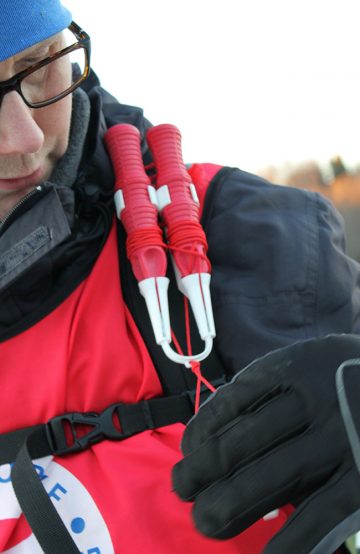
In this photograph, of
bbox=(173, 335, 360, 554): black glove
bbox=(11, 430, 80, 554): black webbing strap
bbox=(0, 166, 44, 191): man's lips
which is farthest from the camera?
bbox=(0, 166, 44, 191): man's lips

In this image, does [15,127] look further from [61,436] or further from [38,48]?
[61,436]

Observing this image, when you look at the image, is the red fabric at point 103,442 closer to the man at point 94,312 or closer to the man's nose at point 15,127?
the man at point 94,312

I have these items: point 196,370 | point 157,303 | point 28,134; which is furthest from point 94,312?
point 28,134

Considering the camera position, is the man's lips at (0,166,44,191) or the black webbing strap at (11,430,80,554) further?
the man's lips at (0,166,44,191)

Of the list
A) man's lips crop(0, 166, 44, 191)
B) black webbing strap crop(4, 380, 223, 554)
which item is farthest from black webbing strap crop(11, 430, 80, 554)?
man's lips crop(0, 166, 44, 191)

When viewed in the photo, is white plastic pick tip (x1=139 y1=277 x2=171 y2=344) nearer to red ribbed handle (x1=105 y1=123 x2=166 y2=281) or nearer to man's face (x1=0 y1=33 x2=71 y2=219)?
red ribbed handle (x1=105 y1=123 x2=166 y2=281)

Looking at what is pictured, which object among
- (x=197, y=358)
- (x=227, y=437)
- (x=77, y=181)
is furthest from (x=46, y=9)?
(x=227, y=437)

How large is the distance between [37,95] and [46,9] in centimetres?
17

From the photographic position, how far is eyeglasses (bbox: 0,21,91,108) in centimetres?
127

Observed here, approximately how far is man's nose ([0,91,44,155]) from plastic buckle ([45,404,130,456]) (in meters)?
0.51

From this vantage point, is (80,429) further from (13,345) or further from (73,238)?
(73,238)

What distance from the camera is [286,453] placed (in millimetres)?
999

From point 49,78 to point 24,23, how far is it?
162mm

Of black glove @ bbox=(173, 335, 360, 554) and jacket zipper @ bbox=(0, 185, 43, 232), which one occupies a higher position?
jacket zipper @ bbox=(0, 185, 43, 232)
